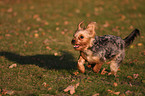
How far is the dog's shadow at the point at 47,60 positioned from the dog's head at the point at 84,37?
1.46 meters

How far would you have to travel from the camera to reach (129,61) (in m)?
7.00

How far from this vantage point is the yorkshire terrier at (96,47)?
4.86 meters

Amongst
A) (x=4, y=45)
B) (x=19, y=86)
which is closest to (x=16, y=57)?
(x=4, y=45)

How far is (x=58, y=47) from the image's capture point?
332 inches

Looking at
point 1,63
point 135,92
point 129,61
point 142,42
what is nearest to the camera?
point 135,92

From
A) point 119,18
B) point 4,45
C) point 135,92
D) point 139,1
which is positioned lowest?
point 135,92

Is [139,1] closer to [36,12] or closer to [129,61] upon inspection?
[36,12]

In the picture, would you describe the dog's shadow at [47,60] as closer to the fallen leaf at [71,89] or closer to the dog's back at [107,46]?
the dog's back at [107,46]

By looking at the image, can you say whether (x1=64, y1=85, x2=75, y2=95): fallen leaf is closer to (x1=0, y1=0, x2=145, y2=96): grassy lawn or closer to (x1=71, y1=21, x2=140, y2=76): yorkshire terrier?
(x1=0, y1=0, x2=145, y2=96): grassy lawn

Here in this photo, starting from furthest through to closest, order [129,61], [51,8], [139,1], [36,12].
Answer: [139,1]
[51,8]
[36,12]
[129,61]

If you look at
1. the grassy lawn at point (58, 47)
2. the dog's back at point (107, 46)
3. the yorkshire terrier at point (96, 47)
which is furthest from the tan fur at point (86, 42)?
the grassy lawn at point (58, 47)

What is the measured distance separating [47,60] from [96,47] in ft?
7.83

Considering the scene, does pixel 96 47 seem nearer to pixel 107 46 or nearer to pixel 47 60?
pixel 107 46

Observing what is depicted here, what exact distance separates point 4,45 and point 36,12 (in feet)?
18.9
